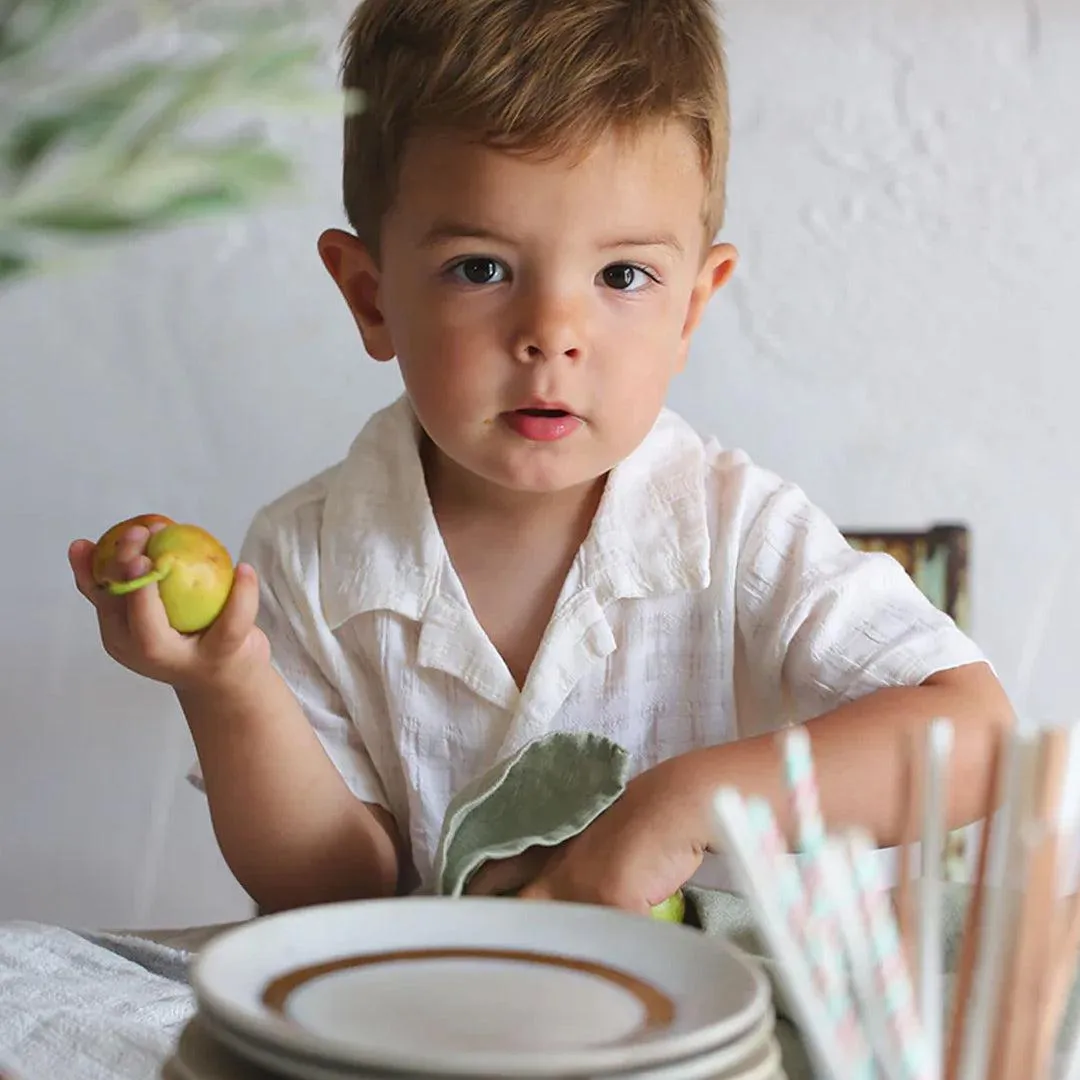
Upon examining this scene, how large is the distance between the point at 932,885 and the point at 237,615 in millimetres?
424

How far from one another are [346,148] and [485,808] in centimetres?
53

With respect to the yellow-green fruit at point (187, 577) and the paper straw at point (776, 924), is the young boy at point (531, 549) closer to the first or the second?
the yellow-green fruit at point (187, 577)

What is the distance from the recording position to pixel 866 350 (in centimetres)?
144

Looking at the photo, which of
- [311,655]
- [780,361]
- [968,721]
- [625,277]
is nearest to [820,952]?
[968,721]

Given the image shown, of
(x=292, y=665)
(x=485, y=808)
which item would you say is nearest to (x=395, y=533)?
(x=292, y=665)

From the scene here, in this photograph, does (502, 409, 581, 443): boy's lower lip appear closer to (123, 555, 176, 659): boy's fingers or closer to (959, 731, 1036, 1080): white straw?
(123, 555, 176, 659): boy's fingers

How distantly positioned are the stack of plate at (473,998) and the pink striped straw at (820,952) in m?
0.03

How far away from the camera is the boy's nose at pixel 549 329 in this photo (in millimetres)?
847

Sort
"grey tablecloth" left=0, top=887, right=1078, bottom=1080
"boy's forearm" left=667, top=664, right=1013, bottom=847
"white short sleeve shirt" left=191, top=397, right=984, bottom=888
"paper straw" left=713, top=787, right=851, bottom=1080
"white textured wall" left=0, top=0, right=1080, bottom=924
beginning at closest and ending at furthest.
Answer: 1. "paper straw" left=713, top=787, right=851, bottom=1080
2. "grey tablecloth" left=0, top=887, right=1078, bottom=1080
3. "boy's forearm" left=667, top=664, right=1013, bottom=847
4. "white short sleeve shirt" left=191, top=397, right=984, bottom=888
5. "white textured wall" left=0, top=0, right=1080, bottom=924

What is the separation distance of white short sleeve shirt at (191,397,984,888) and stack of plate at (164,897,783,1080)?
1.74 feet

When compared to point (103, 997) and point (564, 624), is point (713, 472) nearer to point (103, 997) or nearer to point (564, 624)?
point (564, 624)

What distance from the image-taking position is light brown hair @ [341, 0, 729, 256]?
33.9 inches

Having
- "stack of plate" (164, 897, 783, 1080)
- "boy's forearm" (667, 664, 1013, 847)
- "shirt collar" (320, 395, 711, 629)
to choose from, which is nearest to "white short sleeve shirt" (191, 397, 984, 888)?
"shirt collar" (320, 395, 711, 629)

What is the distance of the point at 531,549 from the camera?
1.02 metres
